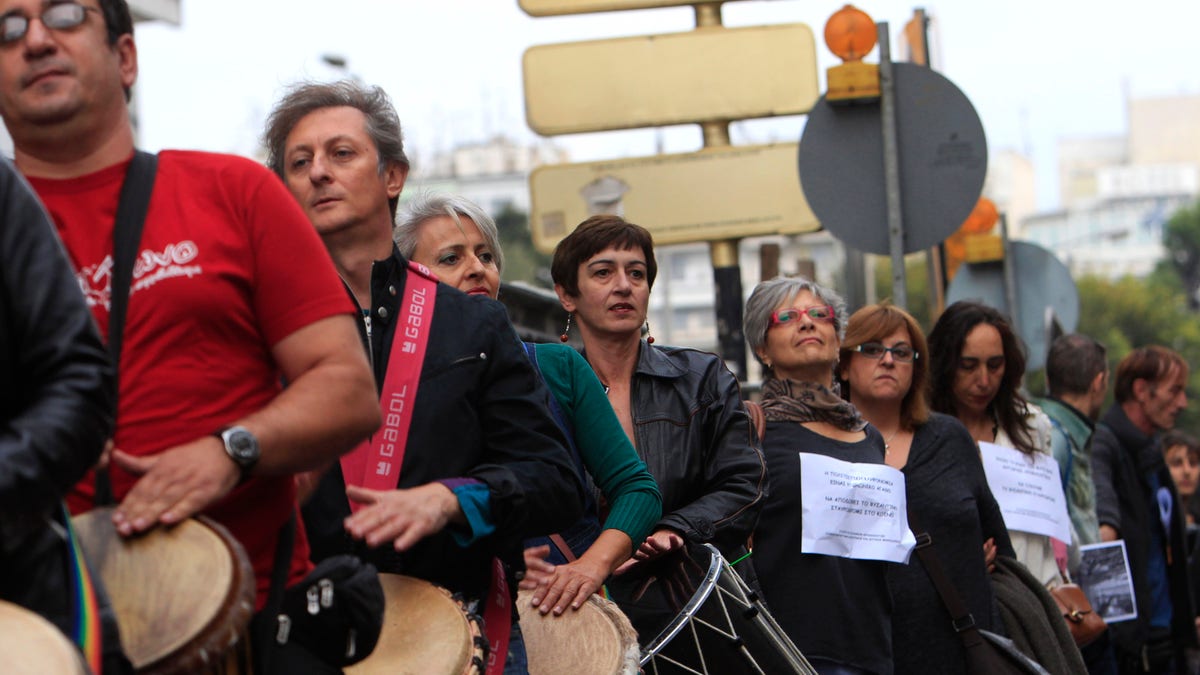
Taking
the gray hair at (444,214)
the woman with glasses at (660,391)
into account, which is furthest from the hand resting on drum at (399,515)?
the gray hair at (444,214)

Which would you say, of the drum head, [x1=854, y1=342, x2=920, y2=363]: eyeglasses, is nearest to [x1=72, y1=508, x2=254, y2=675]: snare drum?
the drum head

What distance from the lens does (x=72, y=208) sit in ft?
10.8

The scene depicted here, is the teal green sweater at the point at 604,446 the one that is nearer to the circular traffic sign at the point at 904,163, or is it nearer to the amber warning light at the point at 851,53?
the circular traffic sign at the point at 904,163

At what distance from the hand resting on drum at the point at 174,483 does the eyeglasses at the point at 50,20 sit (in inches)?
26.1

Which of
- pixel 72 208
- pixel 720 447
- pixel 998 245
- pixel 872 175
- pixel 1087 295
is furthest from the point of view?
pixel 1087 295

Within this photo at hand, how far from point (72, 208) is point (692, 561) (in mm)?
2936

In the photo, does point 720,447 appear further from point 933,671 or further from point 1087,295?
point 1087,295

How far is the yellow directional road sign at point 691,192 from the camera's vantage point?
10.8 metres

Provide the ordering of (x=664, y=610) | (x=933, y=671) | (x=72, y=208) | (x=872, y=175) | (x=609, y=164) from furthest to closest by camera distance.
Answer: (x=609, y=164) < (x=872, y=175) < (x=933, y=671) < (x=664, y=610) < (x=72, y=208)

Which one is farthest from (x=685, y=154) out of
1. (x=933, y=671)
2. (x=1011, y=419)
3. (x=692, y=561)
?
(x=692, y=561)

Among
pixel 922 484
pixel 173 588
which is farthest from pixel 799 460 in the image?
pixel 173 588

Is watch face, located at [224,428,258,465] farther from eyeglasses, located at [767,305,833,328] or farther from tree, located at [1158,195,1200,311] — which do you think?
tree, located at [1158,195,1200,311]

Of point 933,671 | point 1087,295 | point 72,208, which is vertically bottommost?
point 1087,295

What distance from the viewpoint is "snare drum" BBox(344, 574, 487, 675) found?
152 inches
